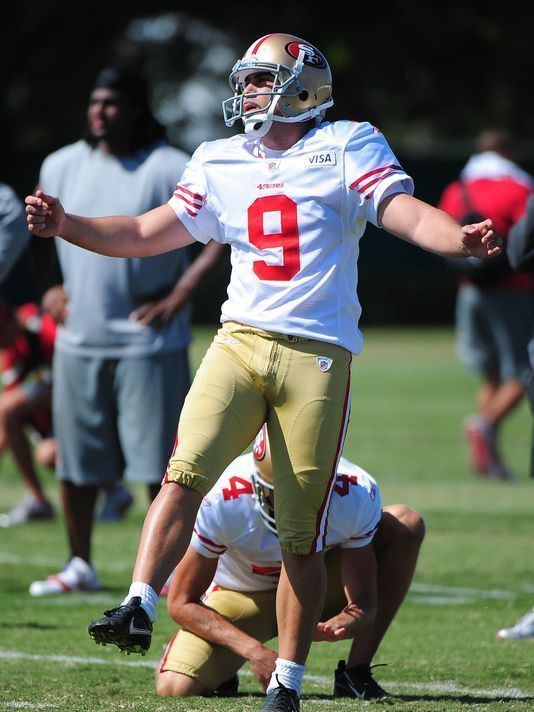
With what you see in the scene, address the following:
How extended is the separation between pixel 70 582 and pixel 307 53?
3.28 m

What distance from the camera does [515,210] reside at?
38.5ft

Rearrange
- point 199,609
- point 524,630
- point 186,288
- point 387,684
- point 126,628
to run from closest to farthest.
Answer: point 126,628
point 199,609
point 387,684
point 524,630
point 186,288

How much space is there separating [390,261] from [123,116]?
2457 centimetres

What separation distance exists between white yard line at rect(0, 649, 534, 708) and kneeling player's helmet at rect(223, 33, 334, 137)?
2008 mm

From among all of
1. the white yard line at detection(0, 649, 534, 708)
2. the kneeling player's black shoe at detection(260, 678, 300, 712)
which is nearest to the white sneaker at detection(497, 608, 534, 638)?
the white yard line at detection(0, 649, 534, 708)

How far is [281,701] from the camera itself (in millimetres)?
4555

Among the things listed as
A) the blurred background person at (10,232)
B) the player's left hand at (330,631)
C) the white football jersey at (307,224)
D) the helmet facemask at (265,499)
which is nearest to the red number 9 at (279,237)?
the white football jersey at (307,224)

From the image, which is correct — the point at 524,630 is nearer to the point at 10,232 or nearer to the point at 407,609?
the point at 407,609

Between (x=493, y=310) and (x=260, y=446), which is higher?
(x=260, y=446)

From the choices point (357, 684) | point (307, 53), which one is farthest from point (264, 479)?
point (307, 53)

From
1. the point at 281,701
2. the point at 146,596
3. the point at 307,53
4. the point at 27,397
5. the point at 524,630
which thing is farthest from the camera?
the point at 27,397

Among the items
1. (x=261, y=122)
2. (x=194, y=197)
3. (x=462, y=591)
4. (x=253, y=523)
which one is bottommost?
(x=462, y=591)

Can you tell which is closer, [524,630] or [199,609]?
[199,609]

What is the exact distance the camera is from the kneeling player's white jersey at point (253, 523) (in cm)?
516
